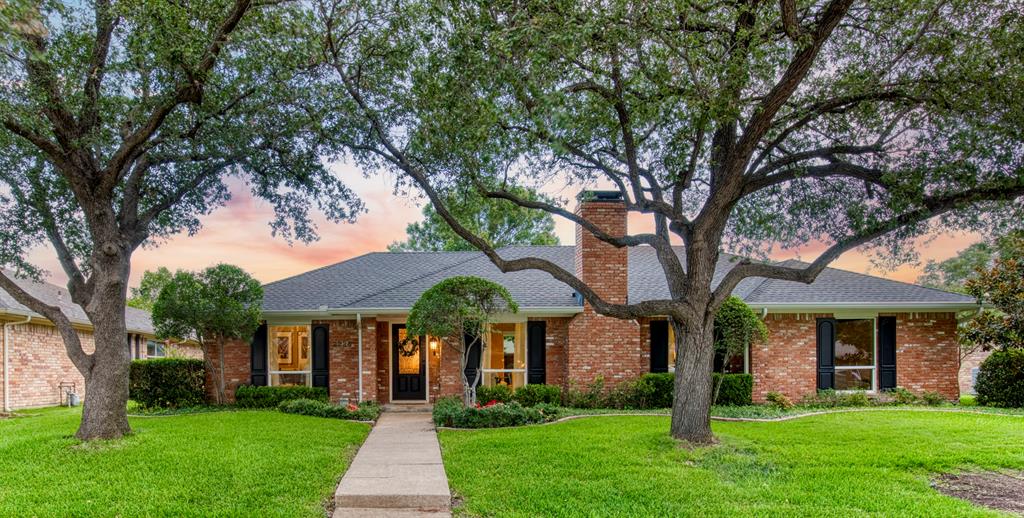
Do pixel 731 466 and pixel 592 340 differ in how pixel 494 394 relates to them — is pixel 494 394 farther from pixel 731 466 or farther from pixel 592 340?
pixel 731 466

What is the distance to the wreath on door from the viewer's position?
1491 cm

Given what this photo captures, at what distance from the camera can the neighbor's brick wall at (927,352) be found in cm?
1407

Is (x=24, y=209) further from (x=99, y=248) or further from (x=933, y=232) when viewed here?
(x=933, y=232)

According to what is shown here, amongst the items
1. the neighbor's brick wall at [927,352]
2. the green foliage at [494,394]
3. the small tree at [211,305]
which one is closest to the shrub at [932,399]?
the neighbor's brick wall at [927,352]

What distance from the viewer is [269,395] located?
1319cm

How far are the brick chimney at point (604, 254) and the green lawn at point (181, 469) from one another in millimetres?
6157

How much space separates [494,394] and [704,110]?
7.87m

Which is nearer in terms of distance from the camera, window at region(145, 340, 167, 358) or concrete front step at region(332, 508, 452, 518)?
concrete front step at region(332, 508, 452, 518)

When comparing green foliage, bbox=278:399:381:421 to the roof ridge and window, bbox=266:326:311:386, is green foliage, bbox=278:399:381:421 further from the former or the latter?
the roof ridge

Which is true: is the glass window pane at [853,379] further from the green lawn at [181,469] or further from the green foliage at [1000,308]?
the green lawn at [181,469]

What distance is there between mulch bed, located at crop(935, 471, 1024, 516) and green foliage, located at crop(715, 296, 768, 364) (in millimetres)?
4817

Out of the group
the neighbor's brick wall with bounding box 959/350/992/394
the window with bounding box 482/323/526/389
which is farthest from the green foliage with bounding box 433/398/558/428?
the neighbor's brick wall with bounding box 959/350/992/394

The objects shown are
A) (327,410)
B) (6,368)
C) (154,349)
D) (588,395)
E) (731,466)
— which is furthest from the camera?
(154,349)

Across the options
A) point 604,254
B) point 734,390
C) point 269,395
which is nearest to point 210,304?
point 269,395
